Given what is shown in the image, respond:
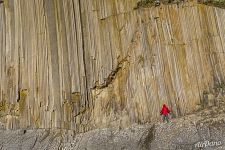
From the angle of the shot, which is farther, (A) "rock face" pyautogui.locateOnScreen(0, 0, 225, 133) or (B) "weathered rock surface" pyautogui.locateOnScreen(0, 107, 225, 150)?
(A) "rock face" pyautogui.locateOnScreen(0, 0, 225, 133)

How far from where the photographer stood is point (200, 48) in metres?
20.2

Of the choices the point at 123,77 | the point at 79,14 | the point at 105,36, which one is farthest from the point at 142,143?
the point at 79,14

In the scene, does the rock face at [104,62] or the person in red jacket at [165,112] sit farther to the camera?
the rock face at [104,62]

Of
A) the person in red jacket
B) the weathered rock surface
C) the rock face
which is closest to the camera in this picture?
the weathered rock surface

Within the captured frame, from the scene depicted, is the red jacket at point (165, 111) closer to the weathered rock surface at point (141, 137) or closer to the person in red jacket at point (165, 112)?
the person in red jacket at point (165, 112)

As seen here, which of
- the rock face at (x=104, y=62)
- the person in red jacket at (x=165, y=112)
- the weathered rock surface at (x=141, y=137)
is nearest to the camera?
the weathered rock surface at (x=141, y=137)

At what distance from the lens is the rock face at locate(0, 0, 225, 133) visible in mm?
20234

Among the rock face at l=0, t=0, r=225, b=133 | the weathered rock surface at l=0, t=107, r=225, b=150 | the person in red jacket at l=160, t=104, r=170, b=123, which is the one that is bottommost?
the weathered rock surface at l=0, t=107, r=225, b=150

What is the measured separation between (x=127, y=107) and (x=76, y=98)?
2440 mm

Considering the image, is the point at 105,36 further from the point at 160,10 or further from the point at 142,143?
the point at 142,143

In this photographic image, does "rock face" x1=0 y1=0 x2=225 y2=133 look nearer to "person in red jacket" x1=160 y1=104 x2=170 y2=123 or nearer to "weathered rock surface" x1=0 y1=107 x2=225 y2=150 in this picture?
"person in red jacket" x1=160 y1=104 x2=170 y2=123

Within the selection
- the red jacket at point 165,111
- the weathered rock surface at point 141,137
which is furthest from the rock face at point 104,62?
the weathered rock surface at point 141,137

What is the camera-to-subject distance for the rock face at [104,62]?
20234mm

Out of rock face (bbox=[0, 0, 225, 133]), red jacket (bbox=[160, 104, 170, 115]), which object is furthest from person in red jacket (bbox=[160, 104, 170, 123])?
rock face (bbox=[0, 0, 225, 133])
